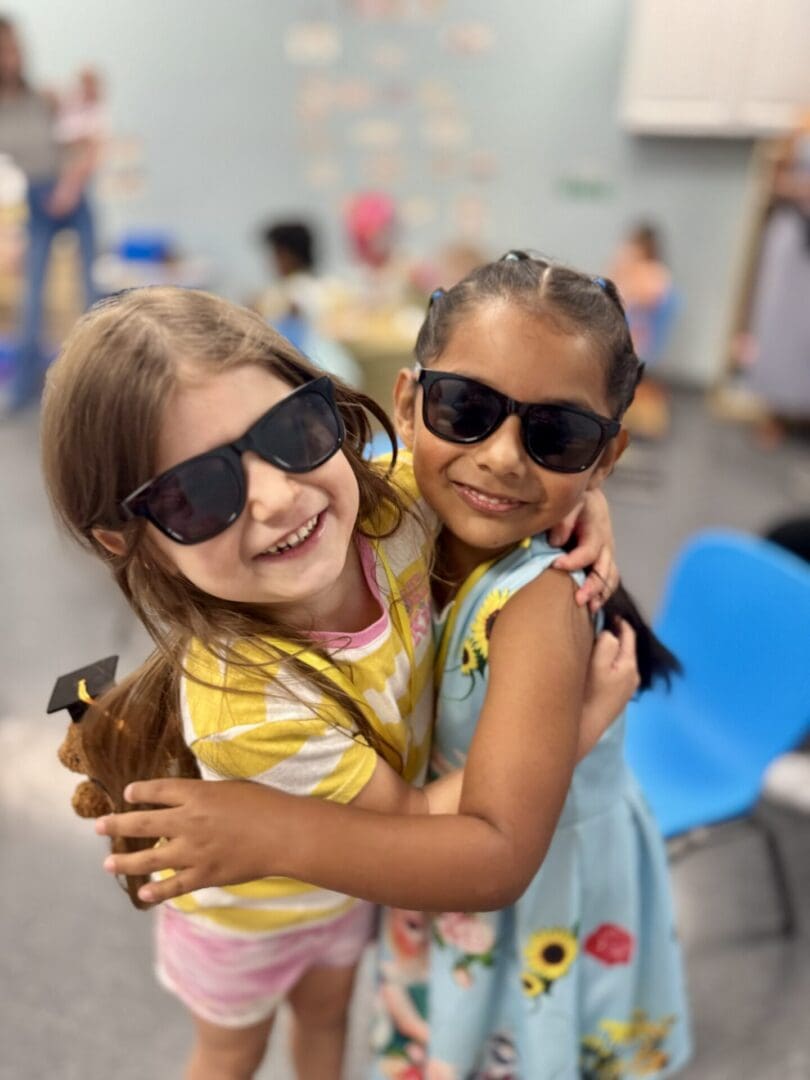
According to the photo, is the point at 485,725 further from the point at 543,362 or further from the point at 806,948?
the point at 806,948

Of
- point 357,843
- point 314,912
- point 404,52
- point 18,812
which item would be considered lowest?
point 18,812

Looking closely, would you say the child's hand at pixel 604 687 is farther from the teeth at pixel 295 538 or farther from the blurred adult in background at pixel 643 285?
the blurred adult in background at pixel 643 285

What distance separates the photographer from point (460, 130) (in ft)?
14.2

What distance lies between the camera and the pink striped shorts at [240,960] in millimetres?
947

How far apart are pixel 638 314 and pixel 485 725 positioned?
3.31 meters

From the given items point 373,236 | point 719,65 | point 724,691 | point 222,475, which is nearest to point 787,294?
point 719,65

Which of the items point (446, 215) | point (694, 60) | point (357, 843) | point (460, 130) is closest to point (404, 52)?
point (460, 130)

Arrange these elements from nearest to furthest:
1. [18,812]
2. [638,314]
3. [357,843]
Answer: [357,843]
[18,812]
[638,314]

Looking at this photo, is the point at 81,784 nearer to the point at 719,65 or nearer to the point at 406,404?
the point at 406,404

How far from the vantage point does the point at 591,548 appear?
830 mm

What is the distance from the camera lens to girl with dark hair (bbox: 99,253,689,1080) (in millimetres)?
686

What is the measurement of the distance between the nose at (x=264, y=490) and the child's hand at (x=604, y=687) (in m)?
0.35

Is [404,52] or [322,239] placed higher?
[404,52]

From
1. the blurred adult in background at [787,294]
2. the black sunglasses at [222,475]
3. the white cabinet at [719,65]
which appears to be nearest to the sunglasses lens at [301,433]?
the black sunglasses at [222,475]
